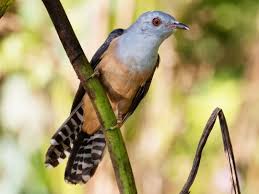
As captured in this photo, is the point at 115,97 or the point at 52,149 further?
the point at 115,97

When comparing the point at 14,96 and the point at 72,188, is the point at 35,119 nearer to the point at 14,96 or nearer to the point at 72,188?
the point at 14,96

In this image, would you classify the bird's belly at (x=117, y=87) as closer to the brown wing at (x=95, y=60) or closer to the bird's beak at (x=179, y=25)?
the brown wing at (x=95, y=60)

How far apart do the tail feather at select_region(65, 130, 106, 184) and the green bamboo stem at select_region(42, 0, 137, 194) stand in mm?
764

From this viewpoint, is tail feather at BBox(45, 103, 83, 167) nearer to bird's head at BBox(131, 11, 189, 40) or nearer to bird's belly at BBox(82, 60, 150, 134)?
bird's belly at BBox(82, 60, 150, 134)

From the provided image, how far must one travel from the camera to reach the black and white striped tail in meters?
1.85

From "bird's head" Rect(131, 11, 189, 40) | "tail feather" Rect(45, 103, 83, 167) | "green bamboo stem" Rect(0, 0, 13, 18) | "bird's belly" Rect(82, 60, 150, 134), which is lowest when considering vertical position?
"green bamboo stem" Rect(0, 0, 13, 18)

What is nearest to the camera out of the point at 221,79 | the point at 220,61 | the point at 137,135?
the point at 137,135

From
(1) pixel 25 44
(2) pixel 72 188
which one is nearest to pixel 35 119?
(1) pixel 25 44

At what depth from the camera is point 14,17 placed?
12.3 feet

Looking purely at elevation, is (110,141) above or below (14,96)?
below

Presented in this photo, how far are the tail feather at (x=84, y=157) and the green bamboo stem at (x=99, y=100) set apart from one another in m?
0.76

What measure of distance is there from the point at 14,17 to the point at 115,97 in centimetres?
173

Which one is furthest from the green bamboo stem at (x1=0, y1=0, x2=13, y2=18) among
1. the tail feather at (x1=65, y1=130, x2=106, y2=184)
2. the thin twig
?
the tail feather at (x1=65, y1=130, x2=106, y2=184)

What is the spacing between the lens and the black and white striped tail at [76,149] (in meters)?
1.85
